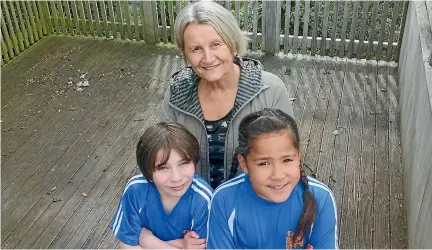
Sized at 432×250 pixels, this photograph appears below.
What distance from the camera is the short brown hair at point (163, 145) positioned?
76.5 inches

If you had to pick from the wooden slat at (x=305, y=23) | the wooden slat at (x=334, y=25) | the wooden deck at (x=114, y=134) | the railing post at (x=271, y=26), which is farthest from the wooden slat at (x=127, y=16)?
the wooden slat at (x=334, y=25)

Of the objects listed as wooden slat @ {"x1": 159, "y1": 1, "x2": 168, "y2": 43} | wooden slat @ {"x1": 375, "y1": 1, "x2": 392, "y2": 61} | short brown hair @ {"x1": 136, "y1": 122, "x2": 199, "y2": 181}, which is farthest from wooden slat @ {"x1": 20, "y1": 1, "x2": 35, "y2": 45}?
short brown hair @ {"x1": 136, "y1": 122, "x2": 199, "y2": 181}

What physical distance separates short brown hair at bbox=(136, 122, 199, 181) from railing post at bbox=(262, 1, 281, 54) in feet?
12.6

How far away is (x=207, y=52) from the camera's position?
80.7 inches

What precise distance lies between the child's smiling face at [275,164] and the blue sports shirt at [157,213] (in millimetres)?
364

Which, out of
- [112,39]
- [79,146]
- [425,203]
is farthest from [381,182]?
[112,39]

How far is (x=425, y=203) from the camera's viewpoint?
274 cm

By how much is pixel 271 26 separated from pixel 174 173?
4.02 m

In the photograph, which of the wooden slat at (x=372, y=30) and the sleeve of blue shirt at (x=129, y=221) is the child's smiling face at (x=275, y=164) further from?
the wooden slat at (x=372, y=30)

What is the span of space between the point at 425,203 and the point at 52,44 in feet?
16.3

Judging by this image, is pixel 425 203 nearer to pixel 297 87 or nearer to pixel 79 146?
pixel 297 87

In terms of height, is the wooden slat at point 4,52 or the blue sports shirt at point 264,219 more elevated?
the blue sports shirt at point 264,219

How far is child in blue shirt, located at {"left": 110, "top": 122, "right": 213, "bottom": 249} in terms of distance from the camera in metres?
1.96

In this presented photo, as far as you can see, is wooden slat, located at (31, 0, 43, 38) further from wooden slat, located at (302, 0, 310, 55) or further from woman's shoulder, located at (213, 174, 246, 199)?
woman's shoulder, located at (213, 174, 246, 199)
